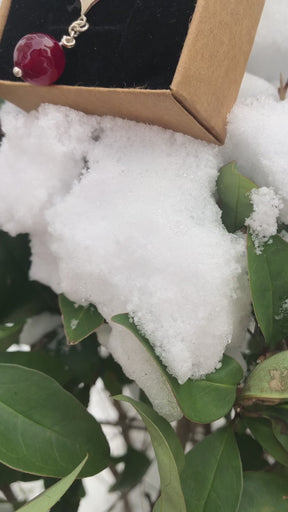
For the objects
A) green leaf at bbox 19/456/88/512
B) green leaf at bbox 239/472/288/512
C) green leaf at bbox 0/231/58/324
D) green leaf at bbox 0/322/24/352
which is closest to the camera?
green leaf at bbox 19/456/88/512

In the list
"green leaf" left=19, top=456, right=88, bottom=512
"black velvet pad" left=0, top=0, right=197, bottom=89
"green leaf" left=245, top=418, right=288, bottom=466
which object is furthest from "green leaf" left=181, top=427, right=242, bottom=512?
"black velvet pad" left=0, top=0, right=197, bottom=89

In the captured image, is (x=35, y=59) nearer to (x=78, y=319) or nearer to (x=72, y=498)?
(x=78, y=319)

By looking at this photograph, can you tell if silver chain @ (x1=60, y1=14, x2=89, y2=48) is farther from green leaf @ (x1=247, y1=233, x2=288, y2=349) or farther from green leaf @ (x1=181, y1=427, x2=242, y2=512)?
green leaf @ (x1=181, y1=427, x2=242, y2=512)

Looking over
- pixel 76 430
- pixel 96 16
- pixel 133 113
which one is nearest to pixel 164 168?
pixel 133 113

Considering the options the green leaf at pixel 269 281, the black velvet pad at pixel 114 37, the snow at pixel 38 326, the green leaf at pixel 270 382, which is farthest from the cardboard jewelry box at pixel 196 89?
the snow at pixel 38 326


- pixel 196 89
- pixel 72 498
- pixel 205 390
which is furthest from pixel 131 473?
pixel 196 89

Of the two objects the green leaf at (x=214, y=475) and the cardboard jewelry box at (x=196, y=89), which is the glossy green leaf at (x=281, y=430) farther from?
the cardboard jewelry box at (x=196, y=89)

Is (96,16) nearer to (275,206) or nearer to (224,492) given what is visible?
(275,206)

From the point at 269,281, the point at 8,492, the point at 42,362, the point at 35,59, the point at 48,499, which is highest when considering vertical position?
the point at 35,59
